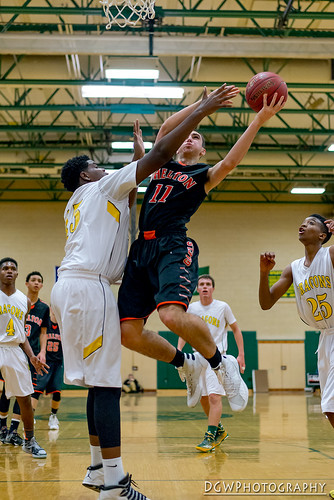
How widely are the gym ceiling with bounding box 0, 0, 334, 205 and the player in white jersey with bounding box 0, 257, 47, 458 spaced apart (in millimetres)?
7106

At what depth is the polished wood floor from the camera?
4.11 m

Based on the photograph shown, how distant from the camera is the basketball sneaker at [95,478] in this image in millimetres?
3822

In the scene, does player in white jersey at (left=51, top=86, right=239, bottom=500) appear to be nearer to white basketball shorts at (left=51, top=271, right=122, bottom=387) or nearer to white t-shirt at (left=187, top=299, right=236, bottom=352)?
white basketball shorts at (left=51, top=271, right=122, bottom=387)

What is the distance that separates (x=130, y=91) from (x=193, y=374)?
10.0 m

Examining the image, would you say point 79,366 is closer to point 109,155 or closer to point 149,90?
point 149,90

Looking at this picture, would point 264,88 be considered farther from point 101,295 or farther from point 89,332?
point 89,332

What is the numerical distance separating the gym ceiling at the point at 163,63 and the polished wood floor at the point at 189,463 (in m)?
7.95

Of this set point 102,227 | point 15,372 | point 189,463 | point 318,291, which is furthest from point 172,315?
point 15,372

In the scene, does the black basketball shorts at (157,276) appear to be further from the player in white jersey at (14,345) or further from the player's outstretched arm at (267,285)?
the player in white jersey at (14,345)

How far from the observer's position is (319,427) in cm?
897

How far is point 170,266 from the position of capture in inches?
157

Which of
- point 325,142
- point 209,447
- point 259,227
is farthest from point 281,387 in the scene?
point 209,447

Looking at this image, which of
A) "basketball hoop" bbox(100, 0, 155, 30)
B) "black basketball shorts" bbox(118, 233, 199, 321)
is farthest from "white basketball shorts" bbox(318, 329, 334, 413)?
"basketball hoop" bbox(100, 0, 155, 30)

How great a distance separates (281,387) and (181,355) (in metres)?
19.4
